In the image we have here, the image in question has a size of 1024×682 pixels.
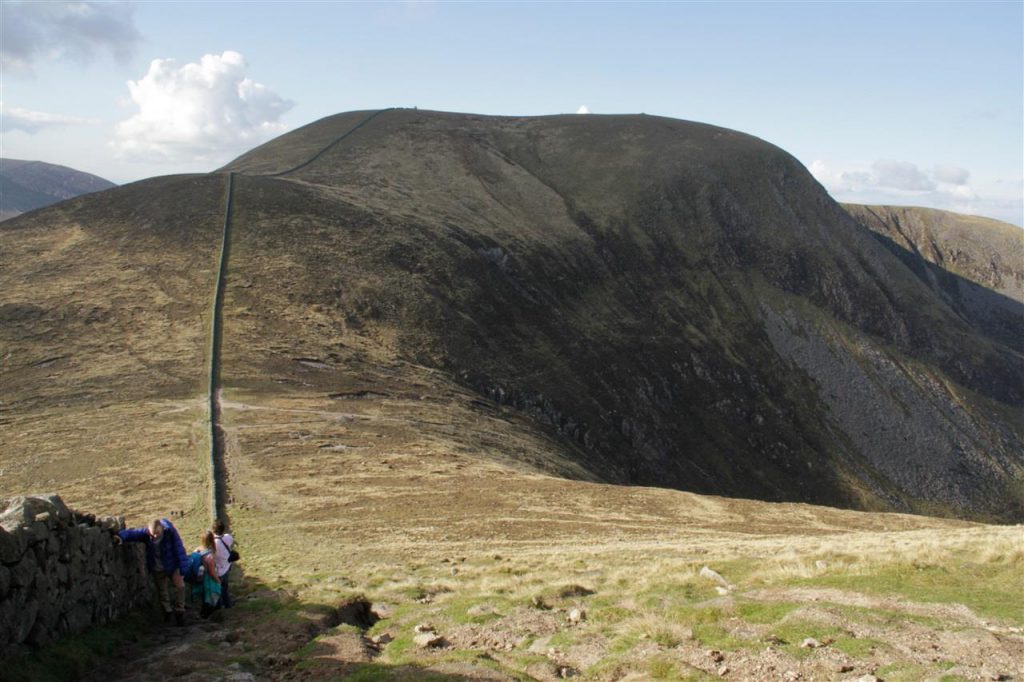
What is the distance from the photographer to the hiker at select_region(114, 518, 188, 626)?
59.9ft

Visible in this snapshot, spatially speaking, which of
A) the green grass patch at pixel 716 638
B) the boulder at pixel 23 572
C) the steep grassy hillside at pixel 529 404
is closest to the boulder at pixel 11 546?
the boulder at pixel 23 572

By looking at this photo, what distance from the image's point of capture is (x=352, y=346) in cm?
6109

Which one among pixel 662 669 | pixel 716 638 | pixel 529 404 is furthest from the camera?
pixel 529 404

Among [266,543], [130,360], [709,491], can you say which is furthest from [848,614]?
[709,491]

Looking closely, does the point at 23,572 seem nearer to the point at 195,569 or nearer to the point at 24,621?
the point at 24,621

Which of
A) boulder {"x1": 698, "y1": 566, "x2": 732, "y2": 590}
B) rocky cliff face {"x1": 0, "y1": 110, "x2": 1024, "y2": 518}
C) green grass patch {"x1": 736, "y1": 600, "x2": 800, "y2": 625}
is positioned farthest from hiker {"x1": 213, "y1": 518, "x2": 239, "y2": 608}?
rocky cliff face {"x1": 0, "y1": 110, "x2": 1024, "y2": 518}

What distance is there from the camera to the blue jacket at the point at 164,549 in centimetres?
1825

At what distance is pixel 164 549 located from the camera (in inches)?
719

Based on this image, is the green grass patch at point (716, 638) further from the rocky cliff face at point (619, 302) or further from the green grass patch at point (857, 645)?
the rocky cliff face at point (619, 302)

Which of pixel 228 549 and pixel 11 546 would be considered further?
pixel 228 549

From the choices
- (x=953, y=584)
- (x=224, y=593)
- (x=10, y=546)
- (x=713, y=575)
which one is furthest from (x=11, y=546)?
(x=953, y=584)

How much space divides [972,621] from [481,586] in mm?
10966

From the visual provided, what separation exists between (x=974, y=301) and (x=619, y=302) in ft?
407

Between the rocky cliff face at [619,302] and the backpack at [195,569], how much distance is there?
30835mm
